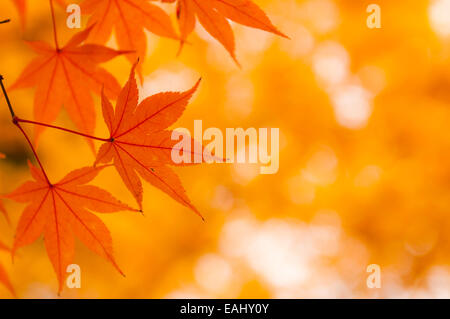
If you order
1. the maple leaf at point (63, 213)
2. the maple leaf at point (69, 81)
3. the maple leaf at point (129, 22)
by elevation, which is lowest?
the maple leaf at point (63, 213)

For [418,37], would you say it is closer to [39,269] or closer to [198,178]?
[198,178]

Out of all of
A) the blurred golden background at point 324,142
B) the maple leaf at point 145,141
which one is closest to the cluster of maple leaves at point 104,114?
the maple leaf at point 145,141

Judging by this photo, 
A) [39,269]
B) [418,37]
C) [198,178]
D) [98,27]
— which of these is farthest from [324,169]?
[98,27]

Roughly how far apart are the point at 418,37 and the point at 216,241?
1913mm

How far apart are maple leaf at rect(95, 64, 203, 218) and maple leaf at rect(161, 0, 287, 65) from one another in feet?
0.53

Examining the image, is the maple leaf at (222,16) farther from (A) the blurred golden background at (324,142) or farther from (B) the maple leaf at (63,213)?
(A) the blurred golden background at (324,142)

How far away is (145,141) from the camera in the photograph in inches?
22.2

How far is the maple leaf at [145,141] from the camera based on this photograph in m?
0.54

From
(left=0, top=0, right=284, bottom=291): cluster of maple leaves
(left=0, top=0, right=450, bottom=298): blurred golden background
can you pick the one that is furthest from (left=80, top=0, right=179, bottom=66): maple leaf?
(left=0, top=0, right=450, bottom=298): blurred golden background

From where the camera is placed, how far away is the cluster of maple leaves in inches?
21.7

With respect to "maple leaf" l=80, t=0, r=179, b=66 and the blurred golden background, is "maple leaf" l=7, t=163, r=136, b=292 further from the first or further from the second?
the blurred golden background

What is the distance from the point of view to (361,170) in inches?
111

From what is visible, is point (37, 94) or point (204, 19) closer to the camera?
point (204, 19)

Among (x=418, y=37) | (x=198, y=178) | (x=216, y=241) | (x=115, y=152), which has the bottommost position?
(x=115, y=152)
